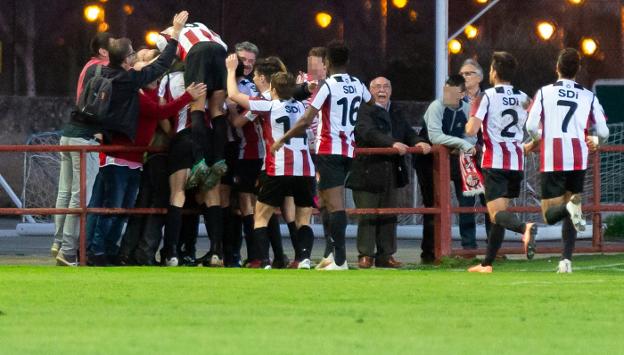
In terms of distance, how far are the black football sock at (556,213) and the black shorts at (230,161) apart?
284cm

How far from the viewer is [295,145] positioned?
594 inches

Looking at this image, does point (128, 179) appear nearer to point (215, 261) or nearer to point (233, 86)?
point (215, 261)

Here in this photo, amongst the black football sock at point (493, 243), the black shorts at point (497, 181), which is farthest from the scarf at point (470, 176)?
the black football sock at point (493, 243)

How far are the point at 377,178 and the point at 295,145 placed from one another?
1849 mm

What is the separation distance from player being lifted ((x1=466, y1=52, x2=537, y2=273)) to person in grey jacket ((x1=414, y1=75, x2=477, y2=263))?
1.46 metres

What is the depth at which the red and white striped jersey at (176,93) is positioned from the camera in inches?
610

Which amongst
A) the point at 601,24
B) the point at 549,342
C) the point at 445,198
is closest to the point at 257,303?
the point at 549,342

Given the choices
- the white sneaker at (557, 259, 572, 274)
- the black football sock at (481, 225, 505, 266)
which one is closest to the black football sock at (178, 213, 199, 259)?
the black football sock at (481, 225, 505, 266)

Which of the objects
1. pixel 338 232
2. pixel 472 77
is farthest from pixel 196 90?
pixel 472 77

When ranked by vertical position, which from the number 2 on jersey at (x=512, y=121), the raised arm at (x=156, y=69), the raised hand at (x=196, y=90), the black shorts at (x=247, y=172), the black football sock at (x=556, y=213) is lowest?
the black football sock at (x=556, y=213)

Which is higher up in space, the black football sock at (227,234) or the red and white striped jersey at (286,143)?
the red and white striped jersey at (286,143)

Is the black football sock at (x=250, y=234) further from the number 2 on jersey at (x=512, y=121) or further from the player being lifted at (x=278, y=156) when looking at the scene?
the number 2 on jersey at (x=512, y=121)

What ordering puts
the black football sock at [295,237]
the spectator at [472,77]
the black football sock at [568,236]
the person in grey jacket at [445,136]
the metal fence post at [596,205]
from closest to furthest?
1. the black football sock at [568,236]
2. the black football sock at [295,237]
3. the person in grey jacket at [445,136]
4. the spectator at [472,77]
5. the metal fence post at [596,205]

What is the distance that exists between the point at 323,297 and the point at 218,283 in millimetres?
1425
